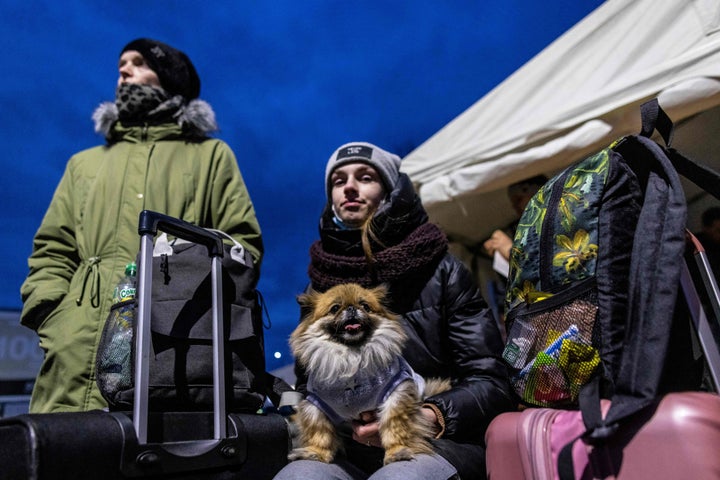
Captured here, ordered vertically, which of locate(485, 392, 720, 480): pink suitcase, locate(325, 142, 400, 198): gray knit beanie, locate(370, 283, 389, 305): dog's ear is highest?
locate(325, 142, 400, 198): gray knit beanie

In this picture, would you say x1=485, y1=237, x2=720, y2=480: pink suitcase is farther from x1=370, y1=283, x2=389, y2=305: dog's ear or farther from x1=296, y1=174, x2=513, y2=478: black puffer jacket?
x1=370, y1=283, x2=389, y2=305: dog's ear

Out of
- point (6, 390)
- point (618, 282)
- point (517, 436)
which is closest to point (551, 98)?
point (618, 282)

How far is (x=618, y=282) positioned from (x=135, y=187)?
7.14ft

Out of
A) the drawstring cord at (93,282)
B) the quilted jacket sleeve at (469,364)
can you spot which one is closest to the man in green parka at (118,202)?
the drawstring cord at (93,282)

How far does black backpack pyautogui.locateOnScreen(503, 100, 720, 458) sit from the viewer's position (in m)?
1.08

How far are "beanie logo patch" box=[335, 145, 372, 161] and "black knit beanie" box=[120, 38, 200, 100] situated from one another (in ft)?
3.52

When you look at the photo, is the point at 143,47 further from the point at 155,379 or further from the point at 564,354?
the point at 564,354

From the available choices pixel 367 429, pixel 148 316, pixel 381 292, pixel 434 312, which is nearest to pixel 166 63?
pixel 148 316

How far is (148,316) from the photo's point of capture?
1.63m

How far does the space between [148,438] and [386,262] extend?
1.04m

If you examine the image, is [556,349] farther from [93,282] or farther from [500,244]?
[500,244]

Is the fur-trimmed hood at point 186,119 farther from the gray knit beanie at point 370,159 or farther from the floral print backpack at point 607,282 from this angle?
the floral print backpack at point 607,282

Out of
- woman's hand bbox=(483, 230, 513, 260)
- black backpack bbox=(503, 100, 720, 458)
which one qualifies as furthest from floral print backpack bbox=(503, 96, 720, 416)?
woman's hand bbox=(483, 230, 513, 260)

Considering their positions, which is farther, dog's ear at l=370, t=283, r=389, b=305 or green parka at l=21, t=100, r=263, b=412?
green parka at l=21, t=100, r=263, b=412
